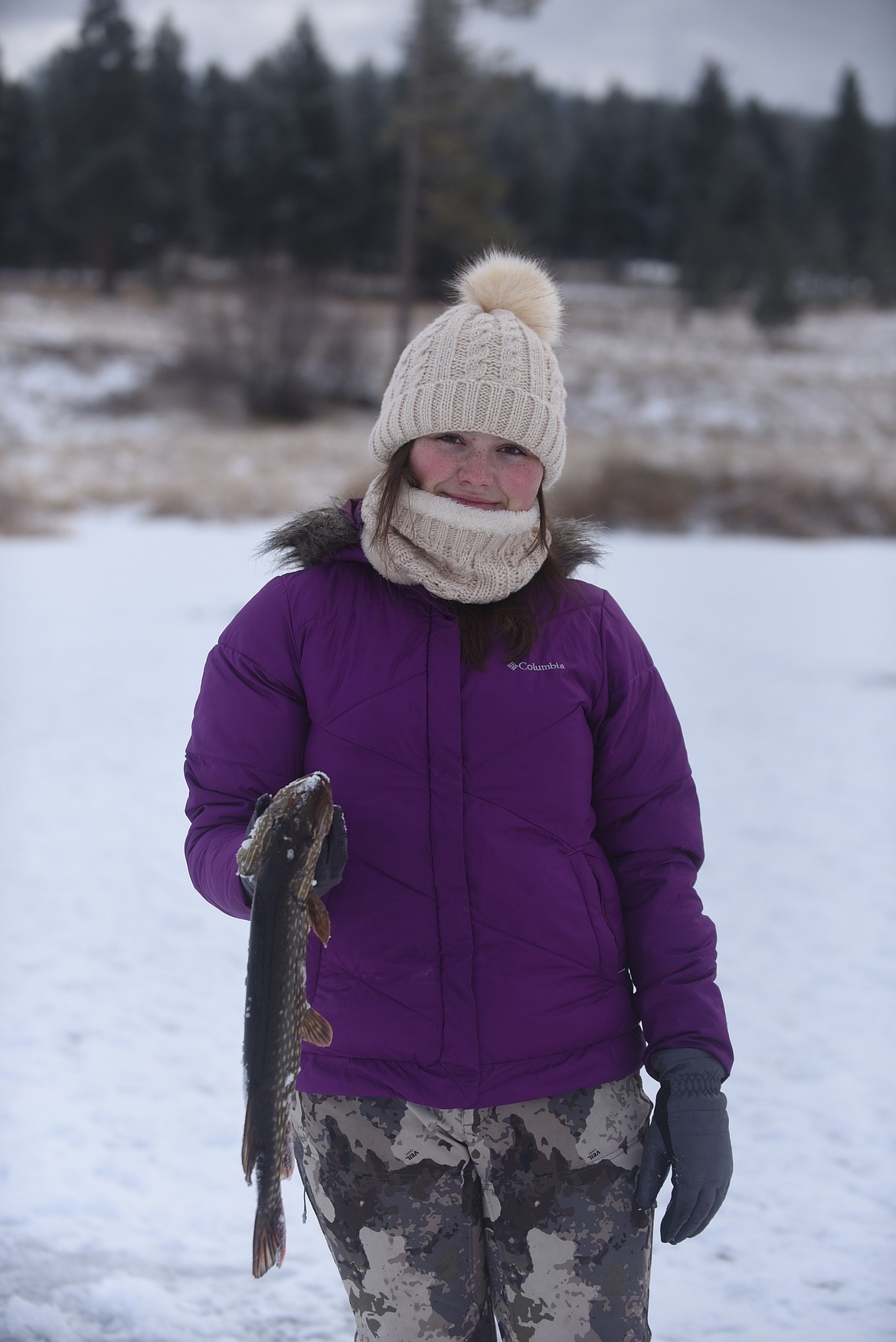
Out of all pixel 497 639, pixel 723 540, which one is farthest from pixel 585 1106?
pixel 723 540

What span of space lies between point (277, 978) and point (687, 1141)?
0.64 m

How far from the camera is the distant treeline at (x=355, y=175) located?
33.8 m

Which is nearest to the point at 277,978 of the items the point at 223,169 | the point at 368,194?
the point at 368,194

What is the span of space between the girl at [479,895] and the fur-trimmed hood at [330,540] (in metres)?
0.04

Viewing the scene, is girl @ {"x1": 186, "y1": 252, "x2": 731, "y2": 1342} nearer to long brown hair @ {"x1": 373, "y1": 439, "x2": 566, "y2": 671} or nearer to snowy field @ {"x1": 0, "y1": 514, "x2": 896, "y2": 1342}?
long brown hair @ {"x1": 373, "y1": 439, "x2": 566, "y2": 671}

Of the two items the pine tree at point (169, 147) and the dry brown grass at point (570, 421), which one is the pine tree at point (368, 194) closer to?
the dry brown grass at point (570, 421)

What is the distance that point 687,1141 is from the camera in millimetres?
1478

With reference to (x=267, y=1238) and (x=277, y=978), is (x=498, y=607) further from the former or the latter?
(x=267, y=1238)

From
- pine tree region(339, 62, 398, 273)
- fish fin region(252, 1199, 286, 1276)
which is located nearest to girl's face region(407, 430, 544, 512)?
fish fin region(252, 1199, 286, 1276)

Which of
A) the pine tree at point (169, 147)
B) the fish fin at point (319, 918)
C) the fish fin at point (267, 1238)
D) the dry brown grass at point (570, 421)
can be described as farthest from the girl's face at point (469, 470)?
the pine tree at point (169, 147)

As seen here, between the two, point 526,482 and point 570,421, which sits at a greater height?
point 570,421

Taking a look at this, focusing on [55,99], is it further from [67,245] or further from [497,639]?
[497,639]

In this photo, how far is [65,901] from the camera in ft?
14.9

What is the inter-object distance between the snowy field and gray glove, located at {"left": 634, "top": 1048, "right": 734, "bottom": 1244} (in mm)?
1107
